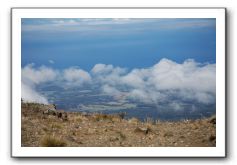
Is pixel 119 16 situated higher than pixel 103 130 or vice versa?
pixel 119 16

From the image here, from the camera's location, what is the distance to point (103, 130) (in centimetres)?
1199

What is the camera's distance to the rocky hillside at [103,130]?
11.8 meters

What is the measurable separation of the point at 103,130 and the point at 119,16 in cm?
133

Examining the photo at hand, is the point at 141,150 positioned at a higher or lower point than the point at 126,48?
lower

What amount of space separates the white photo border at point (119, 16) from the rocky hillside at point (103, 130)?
64mm

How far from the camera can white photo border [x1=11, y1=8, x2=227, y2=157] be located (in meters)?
11.7

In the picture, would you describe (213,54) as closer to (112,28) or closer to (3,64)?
(112,28)

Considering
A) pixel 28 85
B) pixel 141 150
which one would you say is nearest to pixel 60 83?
pixel 28 85

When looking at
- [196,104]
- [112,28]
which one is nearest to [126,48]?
[112,28]

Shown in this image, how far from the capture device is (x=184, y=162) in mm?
11727

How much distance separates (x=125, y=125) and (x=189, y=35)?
127 centimetres

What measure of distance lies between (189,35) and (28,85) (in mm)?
1909

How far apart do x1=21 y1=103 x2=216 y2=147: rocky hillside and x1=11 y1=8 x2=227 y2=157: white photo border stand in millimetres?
64

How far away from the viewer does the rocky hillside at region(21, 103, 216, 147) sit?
1178 cm
